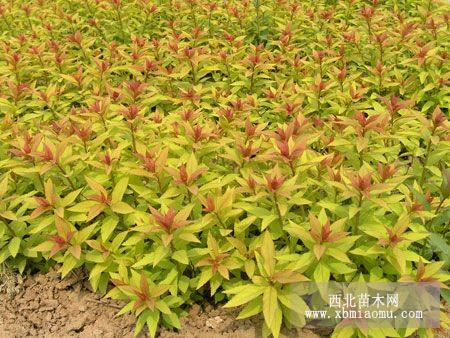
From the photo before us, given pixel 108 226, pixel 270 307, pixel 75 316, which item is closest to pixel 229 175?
pixel 108 226

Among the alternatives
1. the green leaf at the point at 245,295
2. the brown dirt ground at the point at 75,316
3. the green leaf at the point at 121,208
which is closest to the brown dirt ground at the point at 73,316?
the brown dirt ground at the point at 75,316

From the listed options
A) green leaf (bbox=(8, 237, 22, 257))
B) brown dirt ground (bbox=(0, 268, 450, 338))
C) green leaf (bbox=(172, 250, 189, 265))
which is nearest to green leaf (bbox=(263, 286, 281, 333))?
brown dirt ground (bbox=(0, 268, 450, 338))

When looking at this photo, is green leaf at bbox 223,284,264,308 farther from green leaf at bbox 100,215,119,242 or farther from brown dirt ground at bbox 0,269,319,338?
green leaf at bbox 100,215,119,242

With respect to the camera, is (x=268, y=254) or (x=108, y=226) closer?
(x=268, y=254)

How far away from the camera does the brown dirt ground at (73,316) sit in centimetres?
247

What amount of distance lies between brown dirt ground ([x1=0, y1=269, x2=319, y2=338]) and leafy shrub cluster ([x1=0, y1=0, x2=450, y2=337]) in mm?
90

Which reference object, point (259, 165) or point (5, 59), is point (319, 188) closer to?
point (259, 165)

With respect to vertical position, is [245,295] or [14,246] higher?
[245,295]

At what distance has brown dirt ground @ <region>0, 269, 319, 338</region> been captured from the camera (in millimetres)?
2469

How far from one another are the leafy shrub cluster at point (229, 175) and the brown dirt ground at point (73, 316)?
0.30ft

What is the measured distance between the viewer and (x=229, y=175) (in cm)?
→ 274

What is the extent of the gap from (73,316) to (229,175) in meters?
1.20

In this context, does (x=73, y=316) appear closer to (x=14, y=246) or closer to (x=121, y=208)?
(x=14, y=246)

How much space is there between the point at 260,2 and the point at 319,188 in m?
3.04
